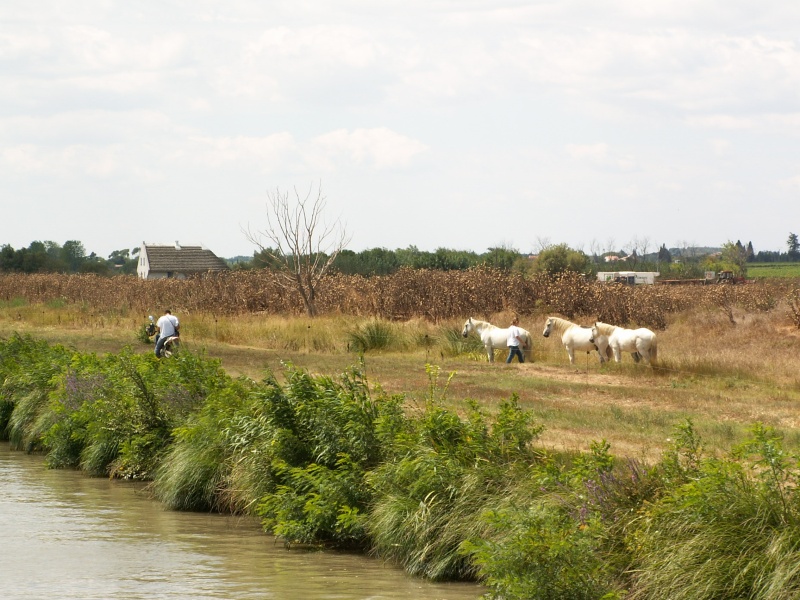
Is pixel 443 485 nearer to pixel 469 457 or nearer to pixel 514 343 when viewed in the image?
pixel 469 457

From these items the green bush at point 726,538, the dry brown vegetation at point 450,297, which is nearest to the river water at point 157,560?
the green bush at point 726,538

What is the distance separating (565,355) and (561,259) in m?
50.0

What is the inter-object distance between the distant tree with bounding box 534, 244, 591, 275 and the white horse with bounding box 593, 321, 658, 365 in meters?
48.9

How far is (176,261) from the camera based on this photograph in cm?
9575

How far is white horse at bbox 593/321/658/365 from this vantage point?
28.6 meters

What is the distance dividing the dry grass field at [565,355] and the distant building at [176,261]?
3687 cm

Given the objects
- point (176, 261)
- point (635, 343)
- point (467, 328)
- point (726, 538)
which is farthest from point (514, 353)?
point (176, 261)

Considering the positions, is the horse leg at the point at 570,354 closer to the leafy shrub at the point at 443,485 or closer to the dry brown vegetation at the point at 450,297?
the dry brown vegetation at the point at 450,297

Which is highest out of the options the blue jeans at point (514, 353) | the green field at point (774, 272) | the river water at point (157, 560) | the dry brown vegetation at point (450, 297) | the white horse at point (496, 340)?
the green field at point (774, 272)

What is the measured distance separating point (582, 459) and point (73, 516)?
27.1 feet

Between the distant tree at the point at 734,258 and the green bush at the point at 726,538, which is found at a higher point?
the distant tree at the point at 734,258

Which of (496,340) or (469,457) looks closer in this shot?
(469,457)

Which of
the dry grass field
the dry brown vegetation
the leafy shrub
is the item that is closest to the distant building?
the dry grass field

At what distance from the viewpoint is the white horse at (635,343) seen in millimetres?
28594
